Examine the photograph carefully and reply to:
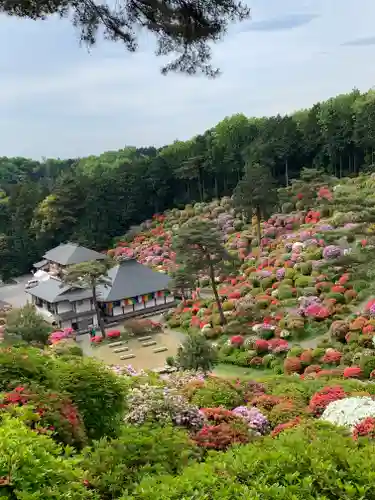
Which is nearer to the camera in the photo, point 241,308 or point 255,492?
point 255,492

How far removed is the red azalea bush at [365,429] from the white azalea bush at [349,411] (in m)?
0.36

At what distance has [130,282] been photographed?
2845cm

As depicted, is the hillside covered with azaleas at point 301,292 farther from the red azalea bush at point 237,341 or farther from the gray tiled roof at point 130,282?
the gray tiled roof at point 130,282

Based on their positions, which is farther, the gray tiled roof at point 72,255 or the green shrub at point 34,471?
the gray tiled roof at point 72,255

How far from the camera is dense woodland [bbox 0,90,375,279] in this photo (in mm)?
40375

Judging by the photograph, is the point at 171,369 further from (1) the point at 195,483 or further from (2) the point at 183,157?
(2) the point at 183,157

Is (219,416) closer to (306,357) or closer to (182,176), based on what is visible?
(306,357)

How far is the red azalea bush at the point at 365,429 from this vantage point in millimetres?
7452

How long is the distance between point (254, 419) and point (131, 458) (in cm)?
407

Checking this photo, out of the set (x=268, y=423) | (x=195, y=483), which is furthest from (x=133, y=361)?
(x=195, y=483)

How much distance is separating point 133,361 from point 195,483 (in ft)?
58.0

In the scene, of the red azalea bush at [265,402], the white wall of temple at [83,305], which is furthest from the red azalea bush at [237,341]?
the white wall of temple at [83,305]

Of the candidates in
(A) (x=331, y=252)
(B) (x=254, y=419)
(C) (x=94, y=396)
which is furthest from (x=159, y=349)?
(C) (x=94, y=396)

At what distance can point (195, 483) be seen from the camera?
4.37m
